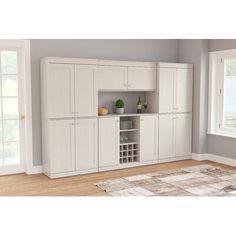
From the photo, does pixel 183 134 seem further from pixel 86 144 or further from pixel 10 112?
pixel 10 112

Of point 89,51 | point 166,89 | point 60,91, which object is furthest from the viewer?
point 166,89

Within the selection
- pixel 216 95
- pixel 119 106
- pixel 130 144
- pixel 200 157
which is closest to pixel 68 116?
pixel 119 106

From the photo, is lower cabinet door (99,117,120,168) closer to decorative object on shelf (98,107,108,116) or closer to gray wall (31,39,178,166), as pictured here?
decorative object on shelf (98,107,108,116)

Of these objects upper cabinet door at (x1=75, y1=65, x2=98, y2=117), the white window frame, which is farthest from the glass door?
the white window frame

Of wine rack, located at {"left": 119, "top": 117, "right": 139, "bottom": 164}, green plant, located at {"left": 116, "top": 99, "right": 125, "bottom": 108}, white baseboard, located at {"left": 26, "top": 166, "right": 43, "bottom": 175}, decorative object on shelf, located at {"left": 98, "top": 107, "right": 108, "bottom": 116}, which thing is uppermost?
green plant, located at {"left": 116, "top": 99, "right": 125, "bottom": 108}

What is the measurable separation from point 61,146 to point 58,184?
59cm

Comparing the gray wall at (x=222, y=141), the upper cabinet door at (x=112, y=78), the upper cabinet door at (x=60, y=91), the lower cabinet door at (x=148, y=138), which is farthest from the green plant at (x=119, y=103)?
the gray wall at (x=222, y=141)

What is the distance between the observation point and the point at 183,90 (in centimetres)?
572

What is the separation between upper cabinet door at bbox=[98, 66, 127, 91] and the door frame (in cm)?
110

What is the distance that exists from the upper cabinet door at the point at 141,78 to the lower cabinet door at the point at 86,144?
0.97m

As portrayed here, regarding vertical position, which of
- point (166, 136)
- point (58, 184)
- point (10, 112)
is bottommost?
point (58, 184)

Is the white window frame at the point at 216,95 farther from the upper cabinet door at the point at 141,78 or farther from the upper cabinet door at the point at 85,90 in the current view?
the upper cabinet door at the point at 85,90

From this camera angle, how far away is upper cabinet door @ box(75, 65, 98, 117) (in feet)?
15.3

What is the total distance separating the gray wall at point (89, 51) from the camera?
4.74m
